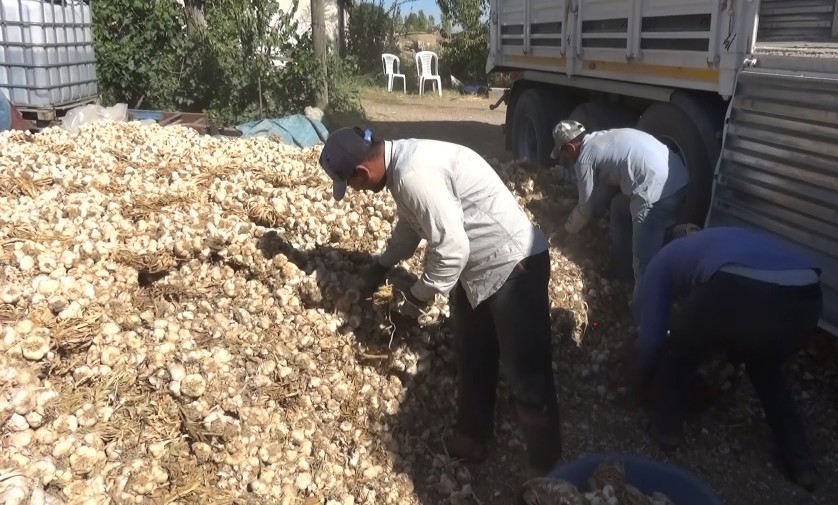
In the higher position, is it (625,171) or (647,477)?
(625,171)

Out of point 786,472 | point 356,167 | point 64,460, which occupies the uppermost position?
point 356,167

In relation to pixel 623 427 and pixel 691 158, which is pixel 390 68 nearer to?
pixel 691 158

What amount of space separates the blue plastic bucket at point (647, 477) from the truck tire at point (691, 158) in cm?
261

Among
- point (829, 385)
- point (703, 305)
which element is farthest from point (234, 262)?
point (829, 385)

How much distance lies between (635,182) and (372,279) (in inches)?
75.1

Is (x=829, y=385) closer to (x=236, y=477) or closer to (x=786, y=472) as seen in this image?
(x=786, y=472)

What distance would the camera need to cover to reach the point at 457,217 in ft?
10.2

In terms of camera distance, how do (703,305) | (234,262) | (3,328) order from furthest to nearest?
(234,262)
(703,305)
(3,328)

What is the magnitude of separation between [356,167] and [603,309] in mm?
2509

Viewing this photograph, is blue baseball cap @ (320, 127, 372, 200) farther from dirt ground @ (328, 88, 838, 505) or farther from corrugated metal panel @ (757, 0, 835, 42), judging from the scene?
corrugated metal panel @ (757, 0, 835, 42)

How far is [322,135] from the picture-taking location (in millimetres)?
9328

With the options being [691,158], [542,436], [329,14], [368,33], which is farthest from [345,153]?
[368,33]

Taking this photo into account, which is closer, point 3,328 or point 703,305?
point 3,328

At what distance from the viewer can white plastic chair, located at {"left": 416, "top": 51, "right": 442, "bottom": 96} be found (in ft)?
62.5
